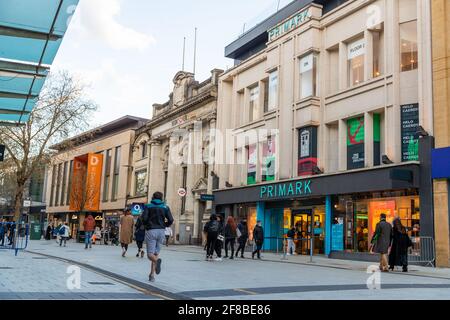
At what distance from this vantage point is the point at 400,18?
21094 millimetres

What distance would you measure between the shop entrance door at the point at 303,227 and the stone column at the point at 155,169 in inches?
755

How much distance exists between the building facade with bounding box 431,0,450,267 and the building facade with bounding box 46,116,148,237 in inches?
1303

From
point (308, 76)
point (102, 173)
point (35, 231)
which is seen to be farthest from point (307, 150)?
point (102, 173)

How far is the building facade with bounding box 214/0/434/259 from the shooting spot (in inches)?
784

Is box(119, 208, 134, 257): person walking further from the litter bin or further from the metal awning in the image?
the litter bin

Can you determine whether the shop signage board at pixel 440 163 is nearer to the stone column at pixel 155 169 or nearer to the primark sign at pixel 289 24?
the primark sign at pixel 289 24

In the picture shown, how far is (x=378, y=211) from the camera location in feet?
69.0

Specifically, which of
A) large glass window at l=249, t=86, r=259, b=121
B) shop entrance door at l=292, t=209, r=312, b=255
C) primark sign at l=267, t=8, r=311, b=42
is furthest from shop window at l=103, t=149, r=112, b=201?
shop entrance door at l=292, t=209, r=312, b=255

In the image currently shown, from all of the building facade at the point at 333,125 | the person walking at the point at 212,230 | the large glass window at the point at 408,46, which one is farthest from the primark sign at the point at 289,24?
the person walking at the point at 212,230

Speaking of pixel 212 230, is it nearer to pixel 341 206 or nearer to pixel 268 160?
pixel 341 206

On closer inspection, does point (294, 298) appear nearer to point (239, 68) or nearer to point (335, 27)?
point (335, 27)
